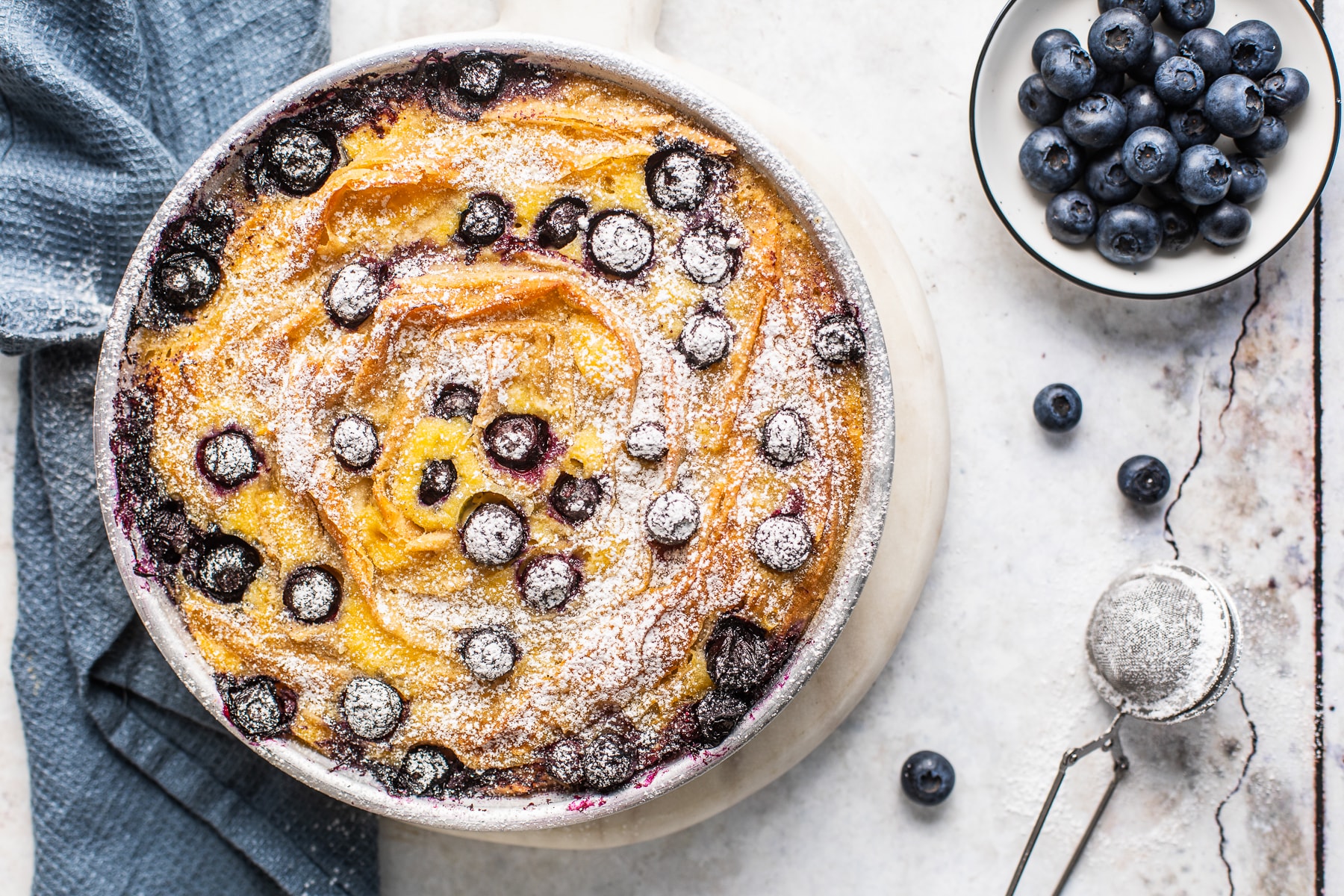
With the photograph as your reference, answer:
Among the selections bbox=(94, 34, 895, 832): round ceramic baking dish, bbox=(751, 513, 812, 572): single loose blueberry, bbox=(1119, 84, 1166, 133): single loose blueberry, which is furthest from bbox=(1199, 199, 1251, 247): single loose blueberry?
bbox=(751, 513, 812, 572): single loose blueberry

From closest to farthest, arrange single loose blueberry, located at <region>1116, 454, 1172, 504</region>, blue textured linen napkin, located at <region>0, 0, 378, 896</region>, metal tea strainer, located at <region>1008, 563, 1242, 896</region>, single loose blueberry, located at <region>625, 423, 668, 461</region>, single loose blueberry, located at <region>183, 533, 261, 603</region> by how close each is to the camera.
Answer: single loose blueberry, located at <region>625, 423, 668, 461</region>, single loose blueberry, located at <region>183, 533, 261, 603</region>, blue textured linen napkin, located at <region>0, 0, 378, 896</region>, metal tea strainer, located at <region>1008, 563, 1242, 896</region>, single loose blueberry, located at <region>1116, 454, 1172, 504</region>

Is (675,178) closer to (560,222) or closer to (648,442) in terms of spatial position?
(560,222)

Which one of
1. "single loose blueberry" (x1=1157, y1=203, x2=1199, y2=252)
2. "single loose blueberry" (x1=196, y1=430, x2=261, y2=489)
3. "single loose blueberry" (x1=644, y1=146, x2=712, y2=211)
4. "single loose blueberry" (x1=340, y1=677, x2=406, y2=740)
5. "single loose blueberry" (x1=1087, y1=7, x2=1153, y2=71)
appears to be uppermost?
"single loose blueberry" (x1=1087, y1=7, x2=1153, y2=71)

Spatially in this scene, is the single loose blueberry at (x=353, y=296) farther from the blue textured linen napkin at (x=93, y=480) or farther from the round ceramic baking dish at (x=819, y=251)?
the blue textured linen napkin at (x=93, y=480)

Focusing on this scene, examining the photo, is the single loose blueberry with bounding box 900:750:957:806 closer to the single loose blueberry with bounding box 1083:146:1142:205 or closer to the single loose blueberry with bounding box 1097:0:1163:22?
the single loose blueberry with bounding box 1083:146:1142:205

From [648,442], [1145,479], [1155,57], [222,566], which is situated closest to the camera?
[648,442]

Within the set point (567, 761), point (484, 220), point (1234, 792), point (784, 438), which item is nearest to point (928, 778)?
point (1234, 792)

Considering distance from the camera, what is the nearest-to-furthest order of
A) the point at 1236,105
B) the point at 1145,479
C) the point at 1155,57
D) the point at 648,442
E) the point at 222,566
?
1. the point at 648,442
2. the point at 222,566
3. the point at 1236,105
4. the point at 1155,57
5. the point at 1145,479
